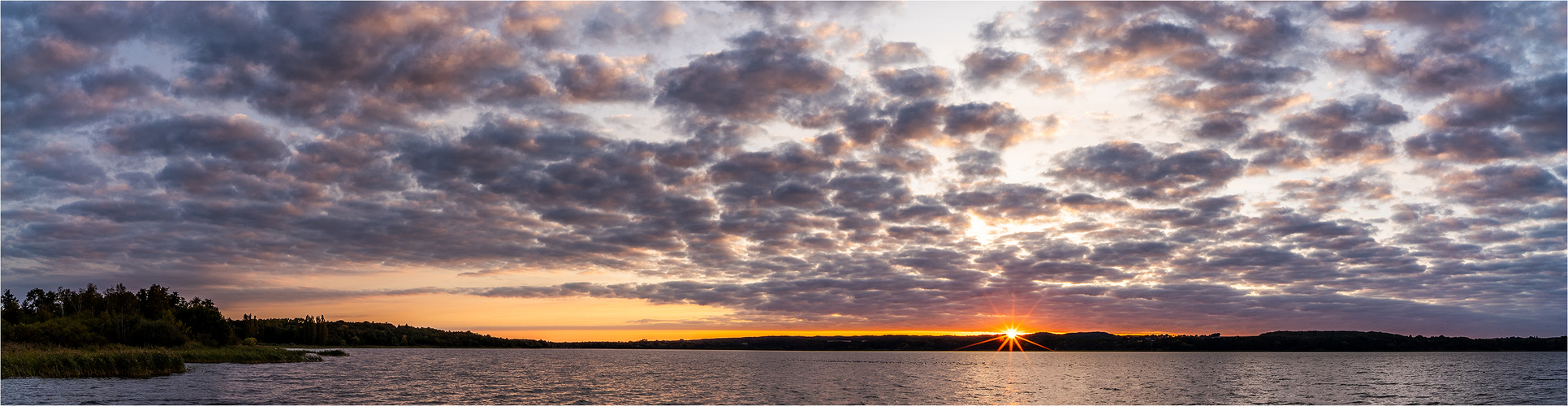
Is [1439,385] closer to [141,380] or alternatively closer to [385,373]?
[385,373]

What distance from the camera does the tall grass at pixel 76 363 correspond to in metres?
78.9

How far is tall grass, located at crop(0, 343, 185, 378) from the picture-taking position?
259 feet

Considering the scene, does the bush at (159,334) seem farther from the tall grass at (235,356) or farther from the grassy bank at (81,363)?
the grassy bank at (81,363)

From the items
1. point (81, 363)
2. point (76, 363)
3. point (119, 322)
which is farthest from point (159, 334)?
point (76, 363)

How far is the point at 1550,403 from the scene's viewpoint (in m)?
88.8

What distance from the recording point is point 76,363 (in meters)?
81.7

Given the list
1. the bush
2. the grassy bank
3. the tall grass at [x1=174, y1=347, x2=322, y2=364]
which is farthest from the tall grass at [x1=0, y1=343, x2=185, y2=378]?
the bush

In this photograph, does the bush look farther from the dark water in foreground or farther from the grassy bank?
the grassy bank

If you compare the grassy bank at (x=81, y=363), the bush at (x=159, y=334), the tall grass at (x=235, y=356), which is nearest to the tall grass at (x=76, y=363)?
the grassy bank at (x=81, y=363)

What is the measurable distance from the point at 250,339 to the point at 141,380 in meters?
116

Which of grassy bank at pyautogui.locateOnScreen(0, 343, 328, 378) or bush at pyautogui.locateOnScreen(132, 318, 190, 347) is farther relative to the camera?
bush at pyautogui.locateOnScreen(132, 318, 190, 347)

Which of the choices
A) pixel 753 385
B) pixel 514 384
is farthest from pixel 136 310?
pixel 753 385

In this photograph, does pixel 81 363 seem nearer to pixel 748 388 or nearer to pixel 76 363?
pixel 76 363

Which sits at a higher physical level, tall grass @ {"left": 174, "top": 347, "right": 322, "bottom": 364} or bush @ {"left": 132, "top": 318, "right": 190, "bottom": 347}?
bush @ {"left": 132, "top": 318, "right": 190, "bottom": 347}
